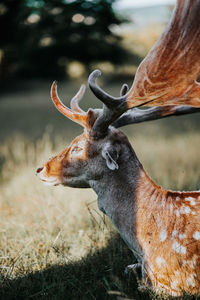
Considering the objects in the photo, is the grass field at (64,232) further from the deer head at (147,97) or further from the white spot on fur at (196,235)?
the deer head at (147,97)

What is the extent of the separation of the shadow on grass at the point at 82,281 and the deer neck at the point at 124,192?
1.11ft

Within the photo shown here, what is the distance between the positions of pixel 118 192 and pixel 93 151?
1.21ft

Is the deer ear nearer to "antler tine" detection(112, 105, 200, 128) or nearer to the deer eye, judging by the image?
the deer eye

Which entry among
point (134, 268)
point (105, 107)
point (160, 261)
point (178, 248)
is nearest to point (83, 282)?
point (134, 268)

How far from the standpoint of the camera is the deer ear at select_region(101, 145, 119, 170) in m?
2.47

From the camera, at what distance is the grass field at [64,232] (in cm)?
263

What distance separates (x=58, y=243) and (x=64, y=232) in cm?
29

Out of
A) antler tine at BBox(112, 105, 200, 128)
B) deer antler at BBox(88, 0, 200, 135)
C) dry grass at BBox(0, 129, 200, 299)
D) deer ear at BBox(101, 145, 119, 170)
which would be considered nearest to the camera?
deer antler at BBox(88, 0, 200, 135)

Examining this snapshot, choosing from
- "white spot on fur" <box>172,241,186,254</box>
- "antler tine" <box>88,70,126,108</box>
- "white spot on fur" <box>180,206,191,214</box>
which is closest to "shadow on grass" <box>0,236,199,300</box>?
"white spot on fur" <box>172,241,186,254</box>

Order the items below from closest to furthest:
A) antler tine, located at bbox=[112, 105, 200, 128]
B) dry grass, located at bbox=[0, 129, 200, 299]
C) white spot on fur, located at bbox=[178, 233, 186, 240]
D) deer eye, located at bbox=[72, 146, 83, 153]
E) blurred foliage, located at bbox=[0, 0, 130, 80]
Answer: white spot on fur, located at bbox=[178, 233, 186, 240], dry grass, located at bbox=[0, 129, 200, 299], deer eye, located at bbox=[72, 146, 83, 153], antler tine, located at bbox=[112, 105, 200, 128], blurred foliage, located at bbox=[0, 0, 130, 80]

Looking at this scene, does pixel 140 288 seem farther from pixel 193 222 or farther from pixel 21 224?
pixel 21 224

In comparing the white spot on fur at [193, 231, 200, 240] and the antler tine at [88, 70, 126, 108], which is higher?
the antler tine at [88, 70, 126, 108]

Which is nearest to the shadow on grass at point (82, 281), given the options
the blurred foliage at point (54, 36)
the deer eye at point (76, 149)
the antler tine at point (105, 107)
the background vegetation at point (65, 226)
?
the background vegetation at point (65, 226)

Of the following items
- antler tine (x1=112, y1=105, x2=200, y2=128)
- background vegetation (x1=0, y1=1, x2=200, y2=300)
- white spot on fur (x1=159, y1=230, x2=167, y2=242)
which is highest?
antler tine (x1=112, y1=105, x2=200, y2=128)
